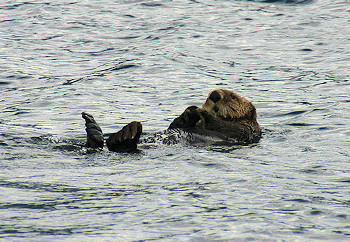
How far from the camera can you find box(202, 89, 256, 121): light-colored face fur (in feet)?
23.5

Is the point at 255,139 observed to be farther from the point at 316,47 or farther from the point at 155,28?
the point at 155,28

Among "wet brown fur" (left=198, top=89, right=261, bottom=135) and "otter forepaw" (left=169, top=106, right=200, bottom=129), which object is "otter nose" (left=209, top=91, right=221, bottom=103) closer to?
"wet brown fur" (left=198, top=89, right=261, bottom=135)

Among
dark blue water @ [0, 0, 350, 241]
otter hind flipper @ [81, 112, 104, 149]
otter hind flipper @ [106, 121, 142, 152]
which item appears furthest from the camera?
otter hind flipper @ [81, 112, 104, 149]

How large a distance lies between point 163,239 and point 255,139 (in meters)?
3.36

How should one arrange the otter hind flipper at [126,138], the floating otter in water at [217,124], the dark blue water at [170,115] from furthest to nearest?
1. the floating otter in water at [217,124]
2. the otter hind flipper at [126,138]
3. the dark blue water at [170,115]

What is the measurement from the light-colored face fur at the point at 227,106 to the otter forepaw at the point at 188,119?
0.40 m

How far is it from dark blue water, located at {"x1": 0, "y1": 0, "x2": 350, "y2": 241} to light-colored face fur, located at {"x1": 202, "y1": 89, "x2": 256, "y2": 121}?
50cm

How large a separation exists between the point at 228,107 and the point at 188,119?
69 cm

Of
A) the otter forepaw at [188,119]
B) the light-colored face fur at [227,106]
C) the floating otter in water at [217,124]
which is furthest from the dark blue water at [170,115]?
the light-colored face fur at [227,106]

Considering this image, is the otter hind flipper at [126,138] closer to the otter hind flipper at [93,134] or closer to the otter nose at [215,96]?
the otter hind flipper at [93,134]

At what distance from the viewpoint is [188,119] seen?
22.0 feet

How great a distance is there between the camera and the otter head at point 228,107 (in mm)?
7145

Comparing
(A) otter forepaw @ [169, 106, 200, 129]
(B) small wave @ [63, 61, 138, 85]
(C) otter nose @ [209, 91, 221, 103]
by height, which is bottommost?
(B) small wave @ [63, 61, 138, 85]

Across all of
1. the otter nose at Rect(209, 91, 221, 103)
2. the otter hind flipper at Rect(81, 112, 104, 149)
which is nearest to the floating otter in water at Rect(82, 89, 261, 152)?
the otter nose at Rect(209, 91, 221, 103)
